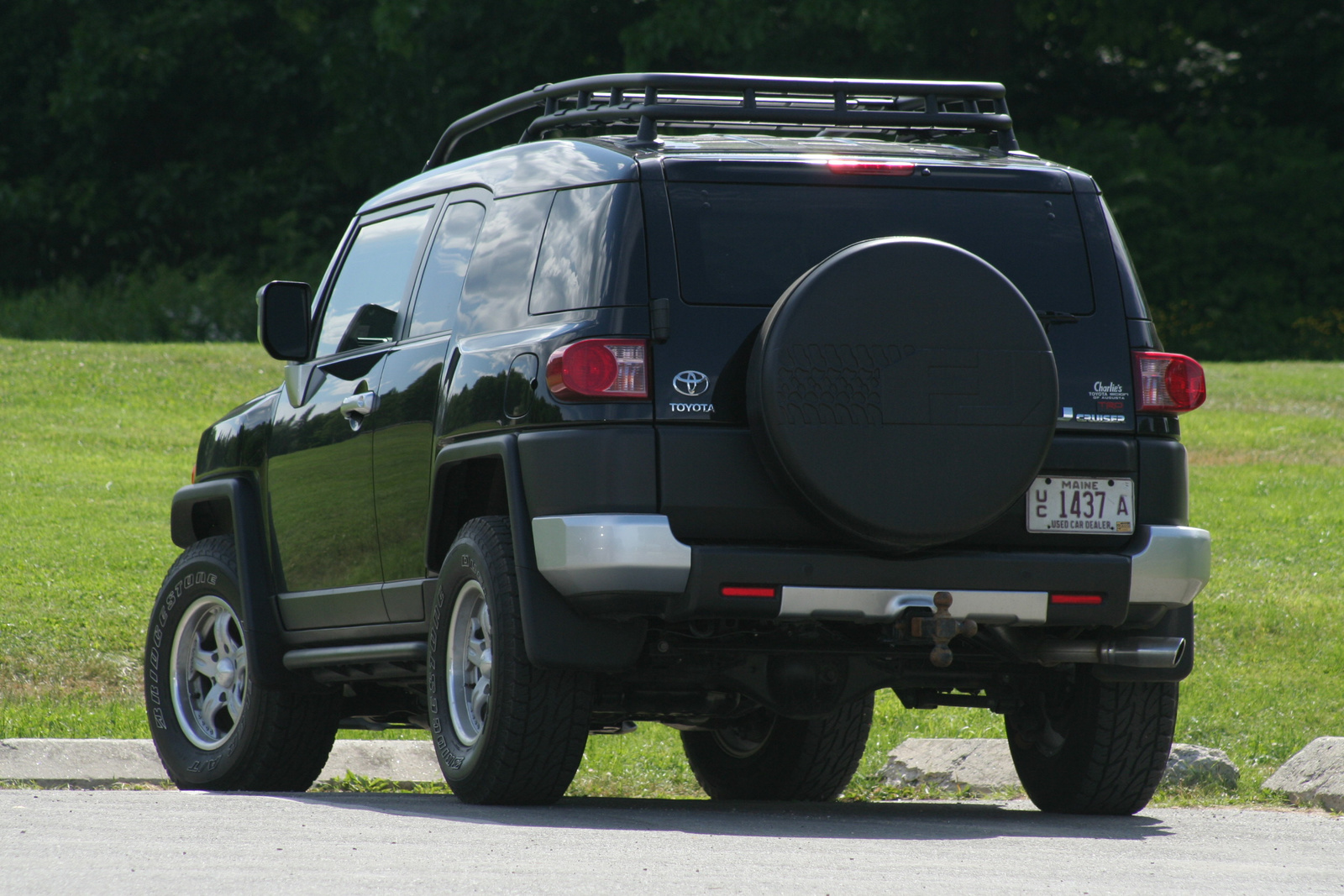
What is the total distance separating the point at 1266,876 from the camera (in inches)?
192

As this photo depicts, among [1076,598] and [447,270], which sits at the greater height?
[447,270]

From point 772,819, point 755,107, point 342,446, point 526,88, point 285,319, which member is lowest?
point 772,819

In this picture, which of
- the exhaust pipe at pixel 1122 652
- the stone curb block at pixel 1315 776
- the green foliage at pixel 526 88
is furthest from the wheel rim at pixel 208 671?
the green foliage at pixel 526 88

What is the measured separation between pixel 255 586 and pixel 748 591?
2640mm

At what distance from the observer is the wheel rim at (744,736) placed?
7539 millimetres

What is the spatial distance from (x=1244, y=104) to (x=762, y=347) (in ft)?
110

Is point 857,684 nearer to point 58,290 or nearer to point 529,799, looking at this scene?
point 529,799

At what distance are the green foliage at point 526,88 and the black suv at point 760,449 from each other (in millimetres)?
26845

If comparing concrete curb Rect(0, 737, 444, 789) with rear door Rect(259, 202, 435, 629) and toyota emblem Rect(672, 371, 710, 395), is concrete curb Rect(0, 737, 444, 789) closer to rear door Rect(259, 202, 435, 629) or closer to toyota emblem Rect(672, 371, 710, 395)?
rear door Rect(259, 202, 435, 629)

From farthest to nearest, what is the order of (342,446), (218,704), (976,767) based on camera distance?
1. (976,767)
2. (218,704)
3. (342,446)

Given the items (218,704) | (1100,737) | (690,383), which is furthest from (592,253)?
(218,704)

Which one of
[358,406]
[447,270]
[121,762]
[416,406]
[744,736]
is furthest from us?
[121,762]

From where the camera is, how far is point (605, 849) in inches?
194

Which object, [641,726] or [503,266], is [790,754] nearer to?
[641,726]
